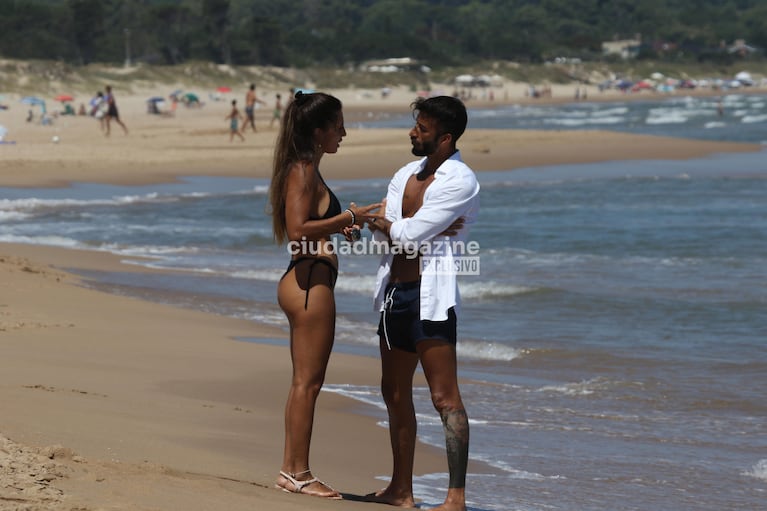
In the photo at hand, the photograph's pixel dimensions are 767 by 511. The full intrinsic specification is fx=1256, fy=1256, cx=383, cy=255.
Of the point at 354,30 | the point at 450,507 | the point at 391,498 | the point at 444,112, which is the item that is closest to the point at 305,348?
the point at 391,498

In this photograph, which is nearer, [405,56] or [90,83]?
[90,83]

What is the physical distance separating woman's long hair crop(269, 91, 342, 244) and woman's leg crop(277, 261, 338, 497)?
1.13 feet

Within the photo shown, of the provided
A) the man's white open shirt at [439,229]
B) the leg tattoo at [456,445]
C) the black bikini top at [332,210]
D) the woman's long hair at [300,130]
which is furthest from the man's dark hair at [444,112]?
the leg tattoo at [456,445]

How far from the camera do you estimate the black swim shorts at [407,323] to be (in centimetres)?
482

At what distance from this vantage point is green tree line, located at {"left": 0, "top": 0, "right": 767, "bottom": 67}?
90500mm

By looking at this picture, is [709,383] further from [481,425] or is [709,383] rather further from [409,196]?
[409,196]

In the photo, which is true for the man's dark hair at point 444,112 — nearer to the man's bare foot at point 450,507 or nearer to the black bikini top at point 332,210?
the black bikini top at point 332,210

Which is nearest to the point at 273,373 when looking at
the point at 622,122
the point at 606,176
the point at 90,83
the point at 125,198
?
the point at 125,198

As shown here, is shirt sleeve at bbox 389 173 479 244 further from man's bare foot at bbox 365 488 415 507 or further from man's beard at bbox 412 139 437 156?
man's bare foot at bbox 365 488 415 507

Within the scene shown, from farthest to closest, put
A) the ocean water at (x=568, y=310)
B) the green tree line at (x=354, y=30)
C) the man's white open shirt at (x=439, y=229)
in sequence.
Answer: the green tree line at (x=354, y=30) → the ocean water at (x=568, y=310) → the man's white open shirt at (x=439, y=229)

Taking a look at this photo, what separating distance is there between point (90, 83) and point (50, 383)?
2511 inches

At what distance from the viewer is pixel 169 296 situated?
11570 millimetres

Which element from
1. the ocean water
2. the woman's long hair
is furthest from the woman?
the ocean water

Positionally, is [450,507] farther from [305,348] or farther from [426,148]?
[426,148]
